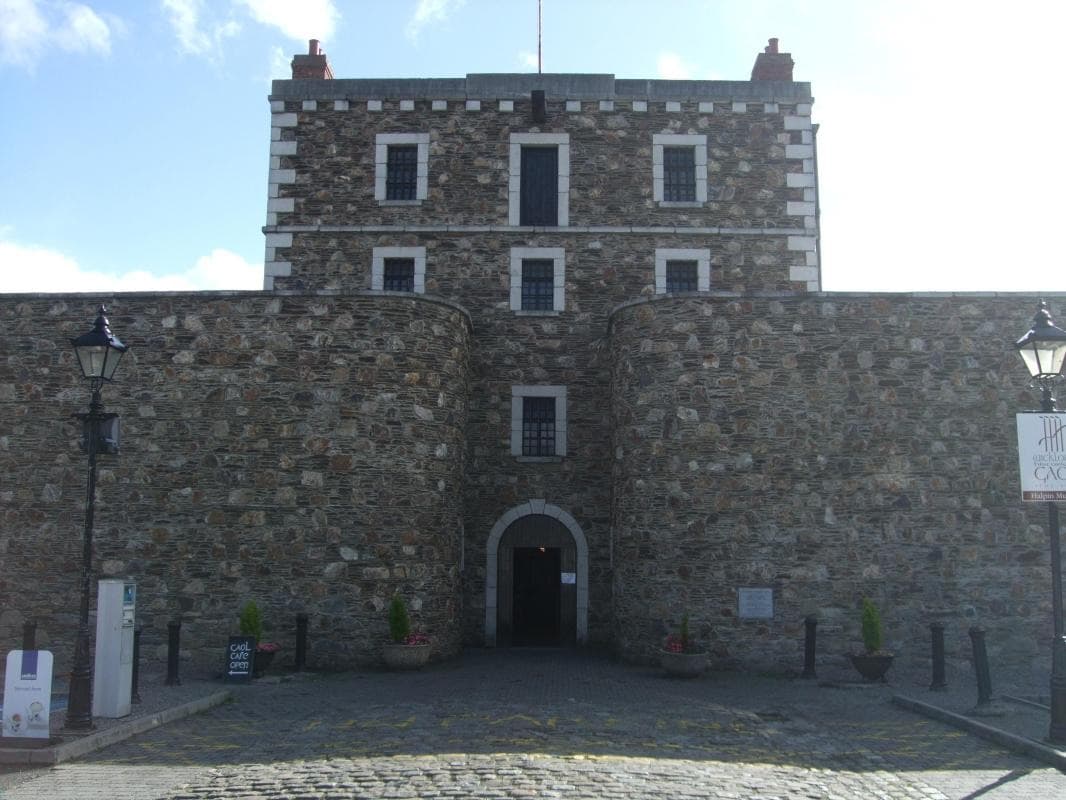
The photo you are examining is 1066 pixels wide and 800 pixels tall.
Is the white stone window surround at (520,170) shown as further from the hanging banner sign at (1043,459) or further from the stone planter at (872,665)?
the hanging banner sign at (1043,459)

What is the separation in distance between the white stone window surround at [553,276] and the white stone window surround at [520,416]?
61.1 inches

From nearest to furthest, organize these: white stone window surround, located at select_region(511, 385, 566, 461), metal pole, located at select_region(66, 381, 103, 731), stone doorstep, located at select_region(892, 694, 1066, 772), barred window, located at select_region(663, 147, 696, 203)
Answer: stone doorstep, located at select_region(892, 694, 1066, 772), metal pole, located at select_region(66, 381, 103, 731), white stone window surround, located at select_region(511, 385, 566, 461), barred window, located at select_region(663, 147, 696, 203)

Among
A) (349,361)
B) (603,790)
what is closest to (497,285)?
(349,361)

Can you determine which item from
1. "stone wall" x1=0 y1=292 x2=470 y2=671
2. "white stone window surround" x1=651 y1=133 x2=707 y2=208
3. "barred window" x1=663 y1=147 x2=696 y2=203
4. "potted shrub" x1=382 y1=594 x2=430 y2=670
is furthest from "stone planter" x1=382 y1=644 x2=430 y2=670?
"barred window" x1=663 y1=147 x2=696 y2=203

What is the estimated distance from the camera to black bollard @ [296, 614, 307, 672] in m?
15.4

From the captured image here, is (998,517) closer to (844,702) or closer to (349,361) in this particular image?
(844,702)

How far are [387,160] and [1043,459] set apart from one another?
14016mm

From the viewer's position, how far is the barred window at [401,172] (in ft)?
66.0

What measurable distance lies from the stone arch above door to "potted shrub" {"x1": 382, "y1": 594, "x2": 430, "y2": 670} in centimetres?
286

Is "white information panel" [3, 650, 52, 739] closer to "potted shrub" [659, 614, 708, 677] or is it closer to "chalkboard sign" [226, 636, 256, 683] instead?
"chalkboard sign" [226, 636, 256, 683]

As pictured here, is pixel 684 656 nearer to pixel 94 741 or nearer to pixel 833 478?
pixel 833 478

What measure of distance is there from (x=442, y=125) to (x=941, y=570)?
12925 millimetres

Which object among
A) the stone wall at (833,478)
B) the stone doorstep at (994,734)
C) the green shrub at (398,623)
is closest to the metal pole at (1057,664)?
the stone doorstep at (994,734)

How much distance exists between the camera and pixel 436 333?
17031 millimetres
